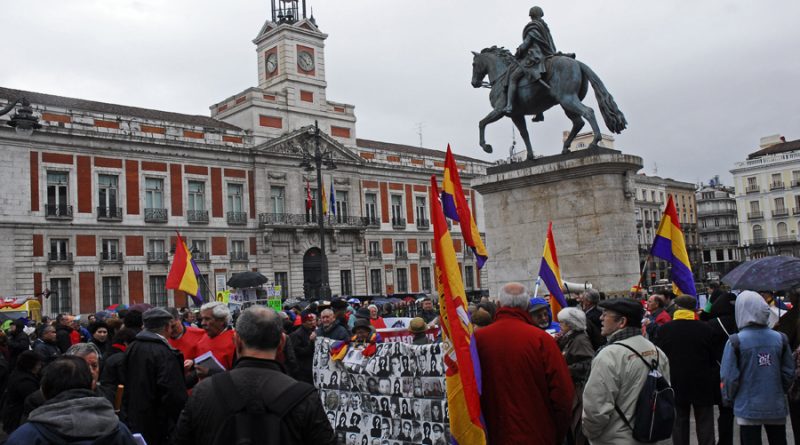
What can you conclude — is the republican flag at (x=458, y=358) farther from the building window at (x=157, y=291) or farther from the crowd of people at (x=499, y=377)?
the building window at (x=157, y=291)

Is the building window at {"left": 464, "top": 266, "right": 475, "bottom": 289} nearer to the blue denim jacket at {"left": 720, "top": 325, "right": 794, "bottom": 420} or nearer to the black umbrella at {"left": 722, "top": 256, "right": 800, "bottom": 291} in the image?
the black umbrella at {"left": 722, "top": 256, "right": 800, "bottom": 291}

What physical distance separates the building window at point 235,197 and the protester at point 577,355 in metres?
37.7

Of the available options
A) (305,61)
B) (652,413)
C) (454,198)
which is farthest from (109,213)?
(652,413)

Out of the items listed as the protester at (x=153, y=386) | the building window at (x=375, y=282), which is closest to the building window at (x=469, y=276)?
the building window at (x=375, y=282)

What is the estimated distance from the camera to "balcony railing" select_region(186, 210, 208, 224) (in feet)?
131

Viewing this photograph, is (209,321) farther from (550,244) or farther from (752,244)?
(752,244)

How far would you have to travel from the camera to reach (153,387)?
17.2 feet

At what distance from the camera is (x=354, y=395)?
589 cm

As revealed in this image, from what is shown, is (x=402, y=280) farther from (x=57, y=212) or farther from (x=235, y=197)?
(x=57, y=212)

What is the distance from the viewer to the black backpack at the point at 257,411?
9.62 ft

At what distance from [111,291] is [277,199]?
36.7 ft

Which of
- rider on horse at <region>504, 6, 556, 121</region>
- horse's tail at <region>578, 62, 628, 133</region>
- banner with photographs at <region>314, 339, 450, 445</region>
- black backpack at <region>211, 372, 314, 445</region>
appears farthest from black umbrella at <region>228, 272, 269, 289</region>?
black backpack at <region>211, 372, 314, 445</region>

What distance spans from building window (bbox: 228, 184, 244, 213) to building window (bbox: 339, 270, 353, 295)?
7.58 m

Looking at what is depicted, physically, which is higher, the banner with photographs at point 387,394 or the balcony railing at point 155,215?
the balcony railing at point 155,215
